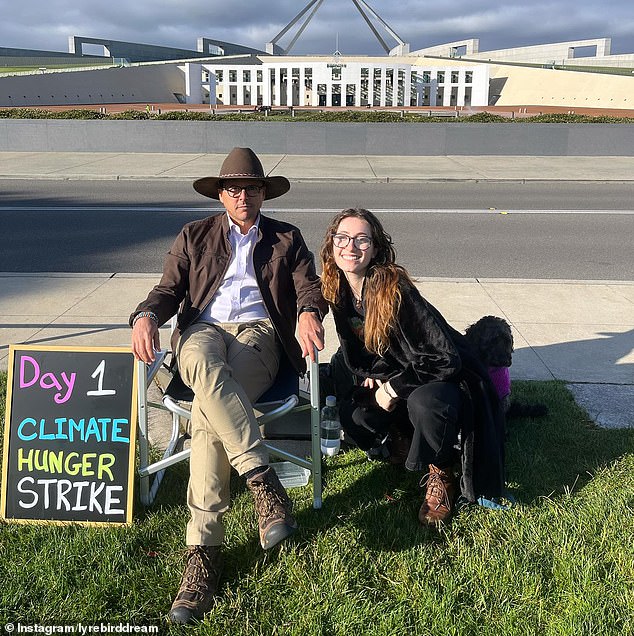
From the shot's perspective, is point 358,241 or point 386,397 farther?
point 386,397

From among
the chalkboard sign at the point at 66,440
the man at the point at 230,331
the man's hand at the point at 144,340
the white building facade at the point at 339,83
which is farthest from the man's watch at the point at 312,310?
the white building facade at the point at 339,83

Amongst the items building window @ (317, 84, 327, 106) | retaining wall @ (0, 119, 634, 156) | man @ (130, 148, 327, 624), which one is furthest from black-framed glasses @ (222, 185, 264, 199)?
building window @ (317, 84, 327, 106)

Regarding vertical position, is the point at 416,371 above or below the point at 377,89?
below

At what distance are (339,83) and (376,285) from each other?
69678 mm

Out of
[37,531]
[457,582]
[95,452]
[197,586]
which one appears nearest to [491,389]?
[457,582]

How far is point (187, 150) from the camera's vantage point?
20.1 metres

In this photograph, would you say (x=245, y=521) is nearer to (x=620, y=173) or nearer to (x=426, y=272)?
(x=426, y=272)

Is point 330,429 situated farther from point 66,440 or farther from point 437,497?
point 66,440

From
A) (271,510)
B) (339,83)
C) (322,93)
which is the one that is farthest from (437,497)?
(322,93)

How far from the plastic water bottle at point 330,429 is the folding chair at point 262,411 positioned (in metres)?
0.12

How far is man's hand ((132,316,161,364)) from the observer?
8.95 ft

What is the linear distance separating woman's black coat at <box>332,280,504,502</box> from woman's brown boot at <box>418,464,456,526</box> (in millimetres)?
82

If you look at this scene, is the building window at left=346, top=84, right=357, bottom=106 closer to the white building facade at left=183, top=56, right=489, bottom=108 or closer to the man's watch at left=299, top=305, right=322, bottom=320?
the white building facade at left=183, top=56, right=489, bottom=108

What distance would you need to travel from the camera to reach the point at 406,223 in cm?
1020
